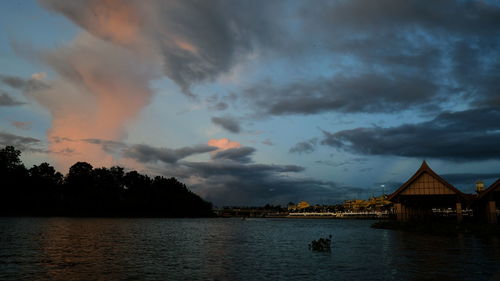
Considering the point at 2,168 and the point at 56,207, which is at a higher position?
the point at 2,168

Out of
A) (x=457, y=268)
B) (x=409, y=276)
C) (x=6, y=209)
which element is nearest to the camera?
(x=409, y=276)

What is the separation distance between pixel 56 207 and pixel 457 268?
19223cm

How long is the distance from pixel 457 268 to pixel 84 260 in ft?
93.7

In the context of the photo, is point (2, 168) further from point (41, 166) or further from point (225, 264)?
point (225, 264)

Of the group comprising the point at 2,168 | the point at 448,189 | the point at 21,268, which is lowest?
the point at 21,268

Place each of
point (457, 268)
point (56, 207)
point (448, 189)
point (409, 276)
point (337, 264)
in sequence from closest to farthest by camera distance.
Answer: point (409, 276) → point (457, 268) → point (337, 264) → point (448, 189) → point (56, 207)

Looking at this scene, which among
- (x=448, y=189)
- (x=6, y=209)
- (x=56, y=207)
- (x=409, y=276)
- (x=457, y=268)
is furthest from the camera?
(x=56, y=207)

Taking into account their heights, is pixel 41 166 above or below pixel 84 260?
above

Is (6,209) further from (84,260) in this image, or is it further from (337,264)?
(337,264)

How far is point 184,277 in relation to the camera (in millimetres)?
24797

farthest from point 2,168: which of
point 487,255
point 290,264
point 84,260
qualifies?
point 487,255

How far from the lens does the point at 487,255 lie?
106 ft

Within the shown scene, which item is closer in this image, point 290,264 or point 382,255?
point 290,264

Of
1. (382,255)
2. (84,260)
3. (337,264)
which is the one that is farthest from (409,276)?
(84,260)
